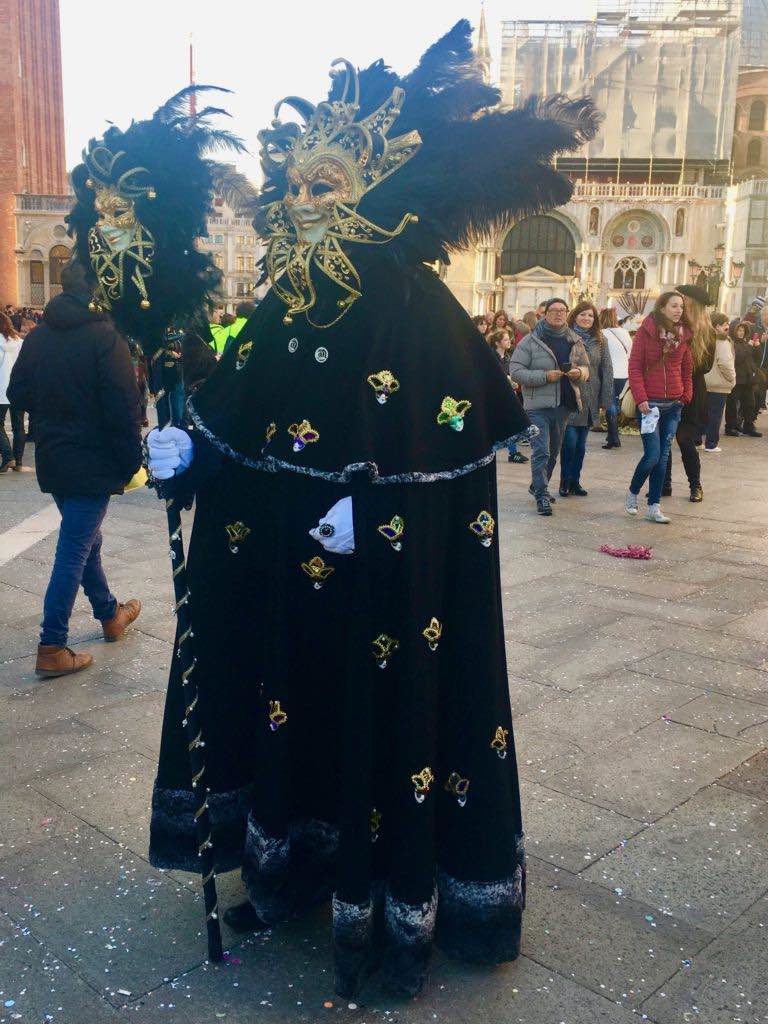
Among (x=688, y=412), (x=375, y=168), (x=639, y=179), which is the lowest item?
(x=688, y=412)

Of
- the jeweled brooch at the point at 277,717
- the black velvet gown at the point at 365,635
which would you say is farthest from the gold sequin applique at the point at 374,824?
the jeweled brooch at the point at 277,717

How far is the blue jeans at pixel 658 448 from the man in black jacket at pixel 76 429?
485 cm

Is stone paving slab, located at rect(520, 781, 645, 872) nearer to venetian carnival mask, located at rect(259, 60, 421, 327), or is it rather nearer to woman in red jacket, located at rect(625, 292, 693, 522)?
venetian carnival mask, located at rect(259, 60, 421, 327)

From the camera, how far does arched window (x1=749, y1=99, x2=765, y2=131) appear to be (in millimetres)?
68062

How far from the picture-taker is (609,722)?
4277 mm

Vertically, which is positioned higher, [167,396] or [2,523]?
[167,396]

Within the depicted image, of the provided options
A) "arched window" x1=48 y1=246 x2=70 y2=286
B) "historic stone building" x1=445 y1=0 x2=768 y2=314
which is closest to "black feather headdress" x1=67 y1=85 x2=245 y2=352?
"arched window" x1=48 y1=246 x2=70 y2=286

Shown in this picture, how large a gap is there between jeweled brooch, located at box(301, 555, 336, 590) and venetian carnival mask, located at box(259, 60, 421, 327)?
629 millimetres

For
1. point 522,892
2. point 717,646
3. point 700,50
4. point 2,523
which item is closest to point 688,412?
point 717,646

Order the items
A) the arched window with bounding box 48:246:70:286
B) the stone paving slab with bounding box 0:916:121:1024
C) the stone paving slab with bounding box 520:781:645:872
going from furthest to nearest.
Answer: the arched window with bounding box 48:246:70:286, the stone paving slab with bounding box 520:781:645:872, the stone paving slab with bounding box 0:916:121:1024

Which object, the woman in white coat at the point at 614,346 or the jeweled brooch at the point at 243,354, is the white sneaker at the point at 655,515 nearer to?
the woman in white coat at the point at 614,346

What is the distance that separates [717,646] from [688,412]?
414 centimetres

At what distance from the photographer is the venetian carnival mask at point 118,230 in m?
2.78

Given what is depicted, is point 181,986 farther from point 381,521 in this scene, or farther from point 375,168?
point 375,168
